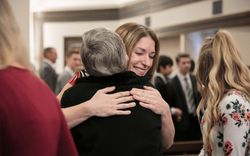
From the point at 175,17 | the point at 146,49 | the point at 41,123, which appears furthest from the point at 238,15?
the point at 41,123

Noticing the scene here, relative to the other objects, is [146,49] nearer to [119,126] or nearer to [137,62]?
[137,62]

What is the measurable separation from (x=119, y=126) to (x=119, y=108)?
7 centimetres

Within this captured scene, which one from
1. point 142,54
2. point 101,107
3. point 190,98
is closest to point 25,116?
point 101,107

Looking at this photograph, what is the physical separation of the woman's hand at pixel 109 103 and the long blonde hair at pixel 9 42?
54 centimetres

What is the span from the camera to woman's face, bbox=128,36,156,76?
98.9 inches

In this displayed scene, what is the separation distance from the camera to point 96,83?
1906mm

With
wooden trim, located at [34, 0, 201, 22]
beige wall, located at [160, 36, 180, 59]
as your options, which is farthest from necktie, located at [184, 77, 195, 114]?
wooden trim, located at [34, 0, 201, 22]

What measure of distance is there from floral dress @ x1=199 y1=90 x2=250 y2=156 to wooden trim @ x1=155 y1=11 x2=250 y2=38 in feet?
20.7

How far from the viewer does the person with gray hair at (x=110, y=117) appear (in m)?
1.82

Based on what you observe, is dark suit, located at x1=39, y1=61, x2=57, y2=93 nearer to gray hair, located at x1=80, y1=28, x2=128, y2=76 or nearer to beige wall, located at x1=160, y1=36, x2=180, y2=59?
beige wall, located at x1=160, y1=36, x2=180, y2=59

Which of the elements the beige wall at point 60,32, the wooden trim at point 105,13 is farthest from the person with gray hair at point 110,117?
the beige wall at point 60,32

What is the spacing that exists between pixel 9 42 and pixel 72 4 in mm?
13526

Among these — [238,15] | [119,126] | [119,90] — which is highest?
[238,15]

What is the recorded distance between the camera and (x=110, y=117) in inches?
73.0
